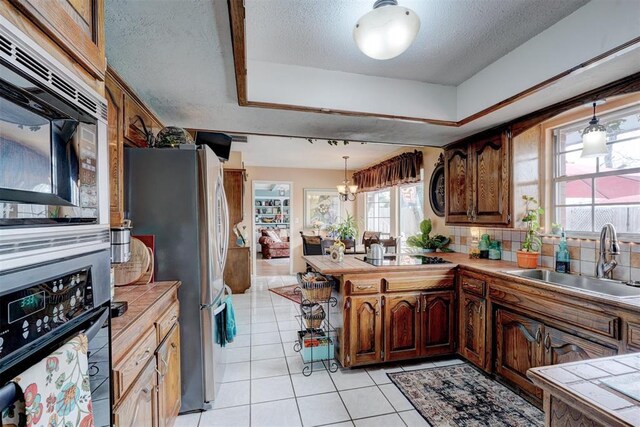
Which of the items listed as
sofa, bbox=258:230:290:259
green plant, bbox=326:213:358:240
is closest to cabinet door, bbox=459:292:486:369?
green plant, bbox=326:213:358:240

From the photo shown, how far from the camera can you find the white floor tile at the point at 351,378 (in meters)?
2.34

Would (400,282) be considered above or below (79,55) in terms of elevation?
below

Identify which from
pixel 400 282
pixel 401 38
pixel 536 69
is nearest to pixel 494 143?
pixel 536 69

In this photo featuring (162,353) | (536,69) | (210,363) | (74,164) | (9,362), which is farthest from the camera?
(210,363)

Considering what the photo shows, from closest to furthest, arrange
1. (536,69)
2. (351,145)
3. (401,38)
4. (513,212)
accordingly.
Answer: (401,38)
(536,69)
(513,212)
(351,145)

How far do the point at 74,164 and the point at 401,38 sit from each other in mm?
1382

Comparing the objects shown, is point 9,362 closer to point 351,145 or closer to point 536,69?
point 536,69

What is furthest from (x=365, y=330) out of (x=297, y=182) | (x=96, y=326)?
(x=297, y=182)

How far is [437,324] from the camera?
2.70m

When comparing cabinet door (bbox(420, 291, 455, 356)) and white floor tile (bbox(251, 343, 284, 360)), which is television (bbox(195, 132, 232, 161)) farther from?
cabinet door (bbox(420, 291, 455, 356))

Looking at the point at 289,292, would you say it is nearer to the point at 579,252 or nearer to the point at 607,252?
the point at 579,252

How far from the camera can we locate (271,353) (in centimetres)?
289

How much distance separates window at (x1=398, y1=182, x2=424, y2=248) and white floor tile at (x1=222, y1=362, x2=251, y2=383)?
2.89m

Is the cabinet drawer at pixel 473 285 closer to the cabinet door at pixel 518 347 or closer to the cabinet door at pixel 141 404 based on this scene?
the cabinet door at pixel 518 347
